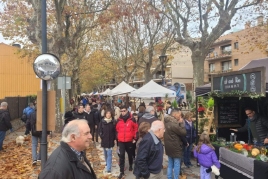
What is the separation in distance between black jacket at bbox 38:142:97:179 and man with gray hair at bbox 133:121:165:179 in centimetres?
173

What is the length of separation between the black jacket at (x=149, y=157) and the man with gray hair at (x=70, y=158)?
158 centimetres

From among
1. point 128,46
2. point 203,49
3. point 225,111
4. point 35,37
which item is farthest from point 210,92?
point 128,46

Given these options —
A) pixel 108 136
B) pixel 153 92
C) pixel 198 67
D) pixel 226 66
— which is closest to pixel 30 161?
pixel 108 136

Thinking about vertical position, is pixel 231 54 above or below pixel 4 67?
above

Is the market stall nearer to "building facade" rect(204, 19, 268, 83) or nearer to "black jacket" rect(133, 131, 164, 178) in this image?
"black jacket" rect(133, 131, 164, 178)

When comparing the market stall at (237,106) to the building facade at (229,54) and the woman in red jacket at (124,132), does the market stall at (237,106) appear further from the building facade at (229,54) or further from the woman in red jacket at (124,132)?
the building facade at (229,54)

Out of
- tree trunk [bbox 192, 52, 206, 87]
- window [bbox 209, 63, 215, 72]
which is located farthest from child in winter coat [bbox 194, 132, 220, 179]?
window [bbox 209, 63, 215, 72]

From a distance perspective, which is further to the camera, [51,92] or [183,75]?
[183,75]

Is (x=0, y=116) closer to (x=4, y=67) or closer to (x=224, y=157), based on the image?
(x=224, y=157)

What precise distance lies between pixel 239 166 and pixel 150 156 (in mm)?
2841

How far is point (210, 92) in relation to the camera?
7.99 meters

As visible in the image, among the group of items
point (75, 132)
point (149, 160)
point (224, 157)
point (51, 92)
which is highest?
point (51, 92)

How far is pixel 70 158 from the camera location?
7.95 ft

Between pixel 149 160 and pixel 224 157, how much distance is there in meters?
3.31
